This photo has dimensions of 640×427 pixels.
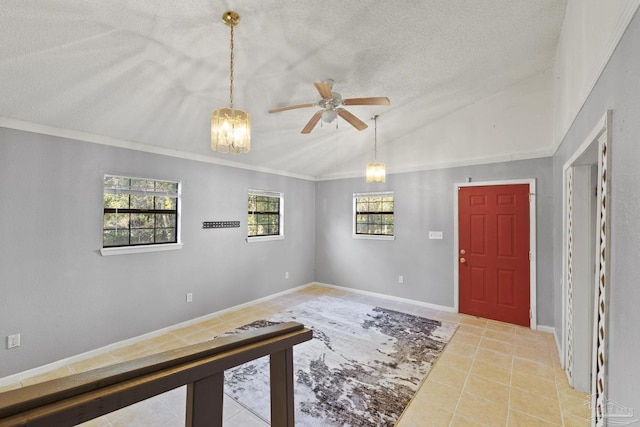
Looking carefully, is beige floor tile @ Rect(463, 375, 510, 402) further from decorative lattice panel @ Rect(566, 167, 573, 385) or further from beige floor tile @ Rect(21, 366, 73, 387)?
beige floor tile @ Rect(21, 366, 73, 387)

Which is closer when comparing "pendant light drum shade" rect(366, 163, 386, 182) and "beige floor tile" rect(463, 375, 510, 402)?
"beige floor tile" rect(463, 375, 510, 402)

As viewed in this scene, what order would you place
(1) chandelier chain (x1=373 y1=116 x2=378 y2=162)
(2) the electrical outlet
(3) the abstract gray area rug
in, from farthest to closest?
(1) chandelier chain (x1=373 y1=116 x2=378 y2=162), (2) the electrical outlet, (3) the abstract gray area rug

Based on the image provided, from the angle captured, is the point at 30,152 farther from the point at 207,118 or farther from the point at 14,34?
the point at 207,118

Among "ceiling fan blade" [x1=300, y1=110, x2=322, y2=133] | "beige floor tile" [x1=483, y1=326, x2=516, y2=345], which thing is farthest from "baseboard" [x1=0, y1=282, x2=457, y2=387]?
"ceiling fan blade" [x1=300, y1=110, x2=322, y2=133]

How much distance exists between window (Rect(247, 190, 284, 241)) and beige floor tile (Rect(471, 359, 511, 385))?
3543 millimetres

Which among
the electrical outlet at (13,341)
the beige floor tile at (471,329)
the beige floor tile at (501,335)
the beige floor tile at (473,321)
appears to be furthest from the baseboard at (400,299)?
the electrical outlet at (13,341)

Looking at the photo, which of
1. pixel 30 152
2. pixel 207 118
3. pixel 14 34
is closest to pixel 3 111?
pixel 30 152

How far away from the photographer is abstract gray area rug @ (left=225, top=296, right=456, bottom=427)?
2.26 m

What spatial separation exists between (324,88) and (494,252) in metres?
3.41

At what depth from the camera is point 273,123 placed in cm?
371

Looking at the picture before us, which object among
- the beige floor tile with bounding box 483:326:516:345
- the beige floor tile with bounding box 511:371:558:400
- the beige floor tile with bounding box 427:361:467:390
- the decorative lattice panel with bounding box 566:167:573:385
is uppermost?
the decorative lattice panel with bounding box 566:167:573:385

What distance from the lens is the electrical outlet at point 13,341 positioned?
263 centimetres

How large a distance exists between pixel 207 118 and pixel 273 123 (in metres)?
0.81

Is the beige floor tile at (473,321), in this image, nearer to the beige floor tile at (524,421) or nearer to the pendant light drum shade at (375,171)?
the beige floor tile at (524,421)
